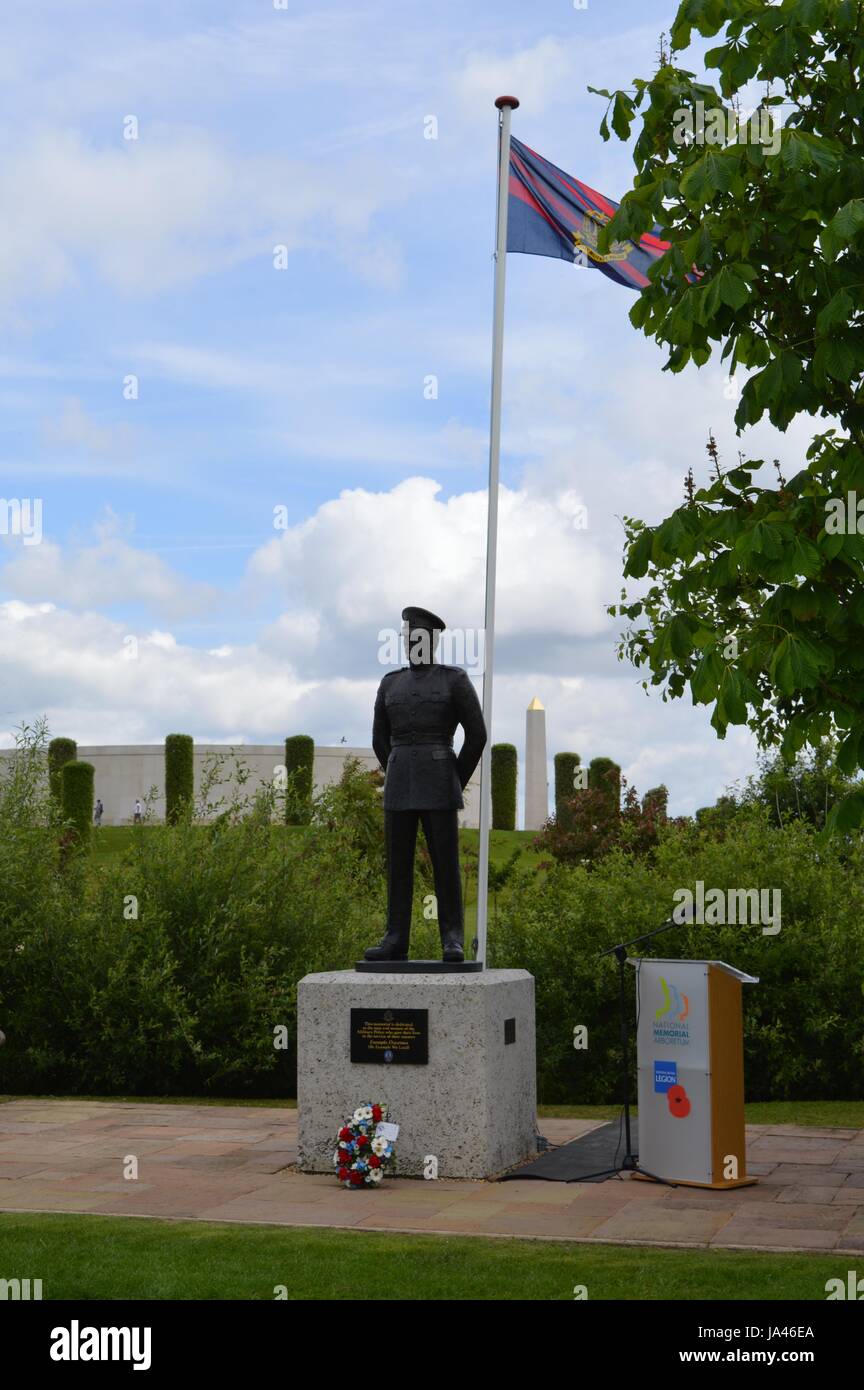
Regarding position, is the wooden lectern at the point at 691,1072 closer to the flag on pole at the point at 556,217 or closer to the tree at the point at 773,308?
the tree at the point at 773,308

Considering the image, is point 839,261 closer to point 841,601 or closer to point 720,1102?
point 841,601

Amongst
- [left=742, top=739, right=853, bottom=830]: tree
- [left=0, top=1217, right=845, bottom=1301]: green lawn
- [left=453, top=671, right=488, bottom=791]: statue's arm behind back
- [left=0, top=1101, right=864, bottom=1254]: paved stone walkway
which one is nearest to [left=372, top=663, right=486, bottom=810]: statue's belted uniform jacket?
[left=453, top=671, right=488, bottom=791]: statue's arm behind back

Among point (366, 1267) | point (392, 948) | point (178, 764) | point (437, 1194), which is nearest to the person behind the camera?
point (366, 1267)

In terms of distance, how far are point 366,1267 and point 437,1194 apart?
2.10m

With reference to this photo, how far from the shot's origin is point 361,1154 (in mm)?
8906

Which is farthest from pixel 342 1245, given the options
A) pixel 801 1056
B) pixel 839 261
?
pixel 801 1056

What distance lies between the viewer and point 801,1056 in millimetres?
13422

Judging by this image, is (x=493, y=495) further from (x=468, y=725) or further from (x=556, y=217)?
(x=556, y=217)

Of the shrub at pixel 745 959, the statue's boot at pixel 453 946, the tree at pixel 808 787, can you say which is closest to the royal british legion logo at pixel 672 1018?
the statue's boot at pixel 453 946

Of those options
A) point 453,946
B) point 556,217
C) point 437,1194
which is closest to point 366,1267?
point 437,1194

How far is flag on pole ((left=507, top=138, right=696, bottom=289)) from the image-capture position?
12.5m

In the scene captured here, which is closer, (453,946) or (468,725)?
(453,946)

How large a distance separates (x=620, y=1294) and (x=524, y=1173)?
3.03 metres

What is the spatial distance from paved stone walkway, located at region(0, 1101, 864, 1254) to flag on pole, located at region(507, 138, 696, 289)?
7343mm
